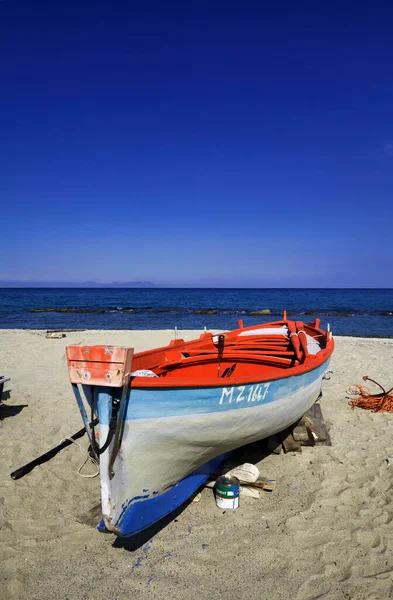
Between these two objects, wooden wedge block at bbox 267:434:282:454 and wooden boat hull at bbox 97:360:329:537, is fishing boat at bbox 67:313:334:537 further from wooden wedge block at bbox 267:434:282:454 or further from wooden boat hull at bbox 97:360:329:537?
wooden wedge block at bbox 267:434:282:454

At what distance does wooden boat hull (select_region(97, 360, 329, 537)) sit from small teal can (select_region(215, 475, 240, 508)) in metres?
0.24

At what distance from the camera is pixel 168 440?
3.43 meters

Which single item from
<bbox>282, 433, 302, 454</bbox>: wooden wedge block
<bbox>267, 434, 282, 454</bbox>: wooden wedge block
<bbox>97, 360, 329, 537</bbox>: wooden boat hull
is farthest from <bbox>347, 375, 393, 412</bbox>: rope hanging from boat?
<bbox>97, 360, 329, 537</bbox>: wooden boat hull

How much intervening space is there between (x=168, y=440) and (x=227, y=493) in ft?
4.18

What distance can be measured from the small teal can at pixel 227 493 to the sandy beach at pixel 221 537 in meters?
0.08

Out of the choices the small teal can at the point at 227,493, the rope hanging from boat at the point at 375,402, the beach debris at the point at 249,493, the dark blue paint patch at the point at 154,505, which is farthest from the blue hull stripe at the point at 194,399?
the rope hanging from boat at the point at 375,402

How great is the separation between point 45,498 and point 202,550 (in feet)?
6.50

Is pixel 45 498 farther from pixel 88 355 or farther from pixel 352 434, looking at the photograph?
pixel 352 434

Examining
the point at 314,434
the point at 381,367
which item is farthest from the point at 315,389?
the point at 381,367

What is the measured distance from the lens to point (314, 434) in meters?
5.83

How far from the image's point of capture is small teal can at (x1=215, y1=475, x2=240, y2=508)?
4.20 metres

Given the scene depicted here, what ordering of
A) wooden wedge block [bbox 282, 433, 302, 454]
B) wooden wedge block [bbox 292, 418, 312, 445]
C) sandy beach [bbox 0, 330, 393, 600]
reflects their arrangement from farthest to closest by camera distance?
wooden wedge block [bbox 292, 418, 312, 445] → wooden wedge block [bbox 282, 433, 302, 454] → sandy beach [bbox 0, 330, 393, 600]

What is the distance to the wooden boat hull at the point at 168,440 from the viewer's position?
328 centimetres

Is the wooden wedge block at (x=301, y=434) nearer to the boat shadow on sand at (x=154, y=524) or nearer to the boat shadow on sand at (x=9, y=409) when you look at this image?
the boat shadow on sand at (x=154, y=524)
